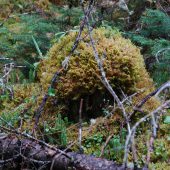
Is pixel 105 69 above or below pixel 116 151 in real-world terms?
above

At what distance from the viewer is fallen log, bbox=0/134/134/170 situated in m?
2.33

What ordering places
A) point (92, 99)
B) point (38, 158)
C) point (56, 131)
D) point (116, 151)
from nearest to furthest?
point (38, 158) < point (116, 151) < point (56, 131) < point (92, 99)

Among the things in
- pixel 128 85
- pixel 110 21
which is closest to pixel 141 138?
pixel 128 85

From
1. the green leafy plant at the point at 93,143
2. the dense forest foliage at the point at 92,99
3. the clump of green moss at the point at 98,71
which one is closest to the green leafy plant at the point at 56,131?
the dense forest foliage at the point at 92,99

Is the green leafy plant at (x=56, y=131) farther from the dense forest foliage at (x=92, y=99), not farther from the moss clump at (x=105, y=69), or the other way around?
the moss clump at (x=105, y=69)

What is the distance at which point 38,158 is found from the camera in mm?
2559

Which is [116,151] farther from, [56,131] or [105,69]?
[105,69]

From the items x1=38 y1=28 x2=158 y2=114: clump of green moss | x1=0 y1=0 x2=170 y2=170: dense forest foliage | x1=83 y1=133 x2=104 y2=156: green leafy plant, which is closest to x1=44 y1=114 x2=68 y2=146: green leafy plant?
x1=0 y1=0 x2=170 y2=170: dense forest foliage

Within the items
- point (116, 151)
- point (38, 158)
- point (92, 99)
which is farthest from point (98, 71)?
point (38, 158)

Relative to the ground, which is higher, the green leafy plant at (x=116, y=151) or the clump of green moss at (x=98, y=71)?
the clump of green moss at (x=98, y=71)

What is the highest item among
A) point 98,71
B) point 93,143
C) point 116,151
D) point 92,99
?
point 98,71

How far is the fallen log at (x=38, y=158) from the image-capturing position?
7.64 ft

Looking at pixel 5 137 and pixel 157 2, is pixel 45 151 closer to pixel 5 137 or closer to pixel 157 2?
pixel 5 137

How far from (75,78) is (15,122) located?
694 millimetres
